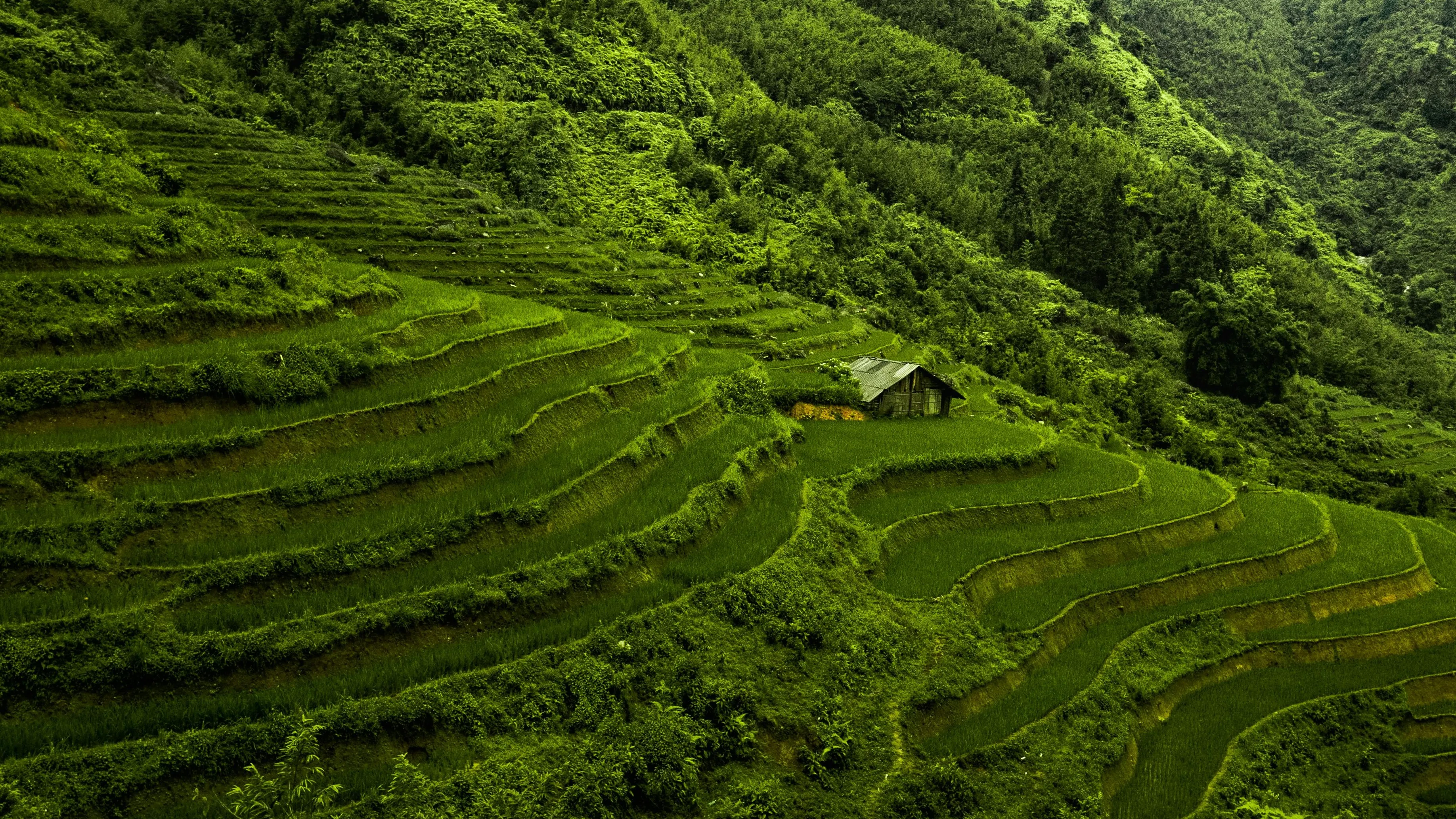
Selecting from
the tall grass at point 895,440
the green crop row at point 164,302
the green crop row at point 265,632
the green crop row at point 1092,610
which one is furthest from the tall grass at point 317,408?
the green crop row at point 1092,610

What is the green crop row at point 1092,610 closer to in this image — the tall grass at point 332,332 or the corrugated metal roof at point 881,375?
the corrugated metal roof at point 881,375

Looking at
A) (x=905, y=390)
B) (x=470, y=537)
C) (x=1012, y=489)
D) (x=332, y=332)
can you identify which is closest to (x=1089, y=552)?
(x=1012, y=489)

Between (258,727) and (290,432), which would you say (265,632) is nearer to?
(258,727)

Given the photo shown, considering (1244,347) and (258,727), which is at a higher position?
(258,727)

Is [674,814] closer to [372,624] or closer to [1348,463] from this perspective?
[372,624]

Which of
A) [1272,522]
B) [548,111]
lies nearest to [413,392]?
[1272,522]
